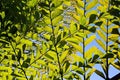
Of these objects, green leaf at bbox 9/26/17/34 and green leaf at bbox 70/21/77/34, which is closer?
green leaf at bbox 70/21/77/34

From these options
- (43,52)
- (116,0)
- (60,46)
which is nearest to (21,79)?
(43,52)

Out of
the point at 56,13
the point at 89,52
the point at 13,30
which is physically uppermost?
the point at 56,13

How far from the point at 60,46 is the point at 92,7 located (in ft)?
1.10

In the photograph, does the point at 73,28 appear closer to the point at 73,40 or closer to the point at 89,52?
the point at 73,40

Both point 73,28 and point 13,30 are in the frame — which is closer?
point 73,28

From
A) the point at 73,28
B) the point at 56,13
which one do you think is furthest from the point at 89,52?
the point at 56,13

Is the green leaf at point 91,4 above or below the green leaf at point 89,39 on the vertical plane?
above

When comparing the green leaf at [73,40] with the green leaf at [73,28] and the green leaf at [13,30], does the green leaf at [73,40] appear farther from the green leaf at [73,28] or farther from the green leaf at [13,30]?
the green leaf at [13,30]

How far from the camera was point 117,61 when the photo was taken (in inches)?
69.8

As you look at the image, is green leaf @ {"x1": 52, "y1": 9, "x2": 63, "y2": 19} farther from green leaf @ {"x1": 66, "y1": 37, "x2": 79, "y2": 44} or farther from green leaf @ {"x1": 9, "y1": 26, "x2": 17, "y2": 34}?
green leaf @ {"x1": 9, "y1": 26, "x2": 17, "y2": 34}

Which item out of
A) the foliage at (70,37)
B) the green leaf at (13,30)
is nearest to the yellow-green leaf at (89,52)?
the foliage at (70,37)

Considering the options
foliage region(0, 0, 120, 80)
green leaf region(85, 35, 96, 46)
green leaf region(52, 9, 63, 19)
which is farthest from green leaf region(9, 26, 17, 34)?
green leaf region(85, 35, 96, 46)

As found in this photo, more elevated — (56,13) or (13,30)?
(56,13)

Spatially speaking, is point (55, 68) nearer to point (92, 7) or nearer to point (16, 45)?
point (16, 45)
